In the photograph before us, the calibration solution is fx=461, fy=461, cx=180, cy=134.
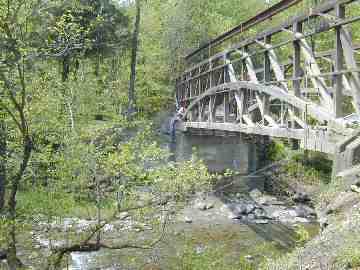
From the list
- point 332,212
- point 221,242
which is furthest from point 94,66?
point 332,212

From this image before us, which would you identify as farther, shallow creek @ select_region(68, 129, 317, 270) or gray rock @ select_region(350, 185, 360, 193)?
shallow creek @ select_region(68, 129, 317, 270)

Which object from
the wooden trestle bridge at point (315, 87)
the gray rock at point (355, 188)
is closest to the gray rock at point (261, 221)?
the wooden trestle bridge at point (315, 87)

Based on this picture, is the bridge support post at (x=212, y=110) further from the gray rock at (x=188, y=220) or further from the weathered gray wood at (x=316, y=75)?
the weathered gray wood at (x=316, y=75)

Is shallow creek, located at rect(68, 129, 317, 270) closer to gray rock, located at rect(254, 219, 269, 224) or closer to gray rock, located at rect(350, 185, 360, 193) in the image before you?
gray rock, located at rect(254, 219, 269, 224)

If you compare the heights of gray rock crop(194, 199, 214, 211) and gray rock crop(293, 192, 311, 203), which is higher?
gray rock crop(293, 192, 311, 203)

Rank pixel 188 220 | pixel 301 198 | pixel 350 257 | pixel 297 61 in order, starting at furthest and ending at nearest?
pixel 301 198 < pixel 188 220 < pixel 297 61 < pixel 350 257

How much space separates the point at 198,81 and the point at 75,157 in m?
15.5

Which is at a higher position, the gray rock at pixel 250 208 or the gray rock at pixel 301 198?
the gray rock at pixel 301 198

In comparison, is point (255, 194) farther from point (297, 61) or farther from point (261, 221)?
point (297, 61)

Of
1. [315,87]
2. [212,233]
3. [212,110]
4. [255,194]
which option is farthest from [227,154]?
[315,87]

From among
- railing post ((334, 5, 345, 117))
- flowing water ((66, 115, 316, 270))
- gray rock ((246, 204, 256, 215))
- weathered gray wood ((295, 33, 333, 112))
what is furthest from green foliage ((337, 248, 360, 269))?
gray rock ((246, 204, 256, 215))

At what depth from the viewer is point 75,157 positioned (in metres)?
9.02

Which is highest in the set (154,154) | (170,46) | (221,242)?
(170,46)

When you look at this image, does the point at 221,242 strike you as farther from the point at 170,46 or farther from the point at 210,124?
the point at 170,46
